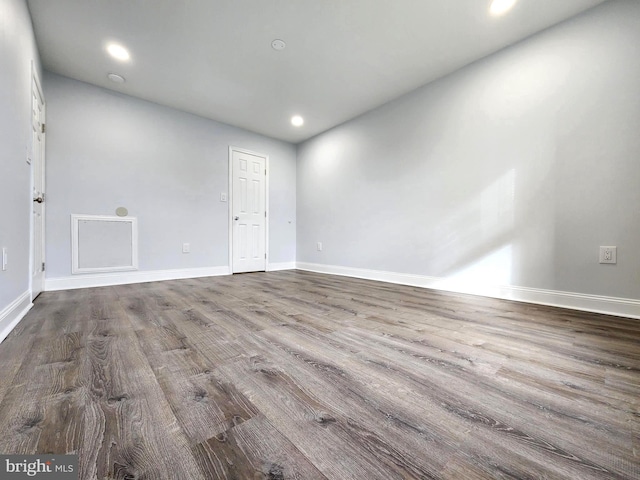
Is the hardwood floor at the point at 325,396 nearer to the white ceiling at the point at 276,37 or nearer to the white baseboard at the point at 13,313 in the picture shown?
the white baseboard at the point at 13,313

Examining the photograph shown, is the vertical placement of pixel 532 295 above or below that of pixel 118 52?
below

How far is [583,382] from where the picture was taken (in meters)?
1.06

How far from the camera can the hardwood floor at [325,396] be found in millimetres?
665

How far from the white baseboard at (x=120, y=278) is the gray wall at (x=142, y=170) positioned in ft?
0.23

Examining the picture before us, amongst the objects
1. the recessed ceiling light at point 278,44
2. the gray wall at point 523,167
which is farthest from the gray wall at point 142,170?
the gray wall at point 523,167

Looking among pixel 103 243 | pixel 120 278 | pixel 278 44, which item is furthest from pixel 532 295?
pixel 103 243

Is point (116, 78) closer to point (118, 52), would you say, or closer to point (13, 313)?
point (118, 52)

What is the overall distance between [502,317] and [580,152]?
1463 mm

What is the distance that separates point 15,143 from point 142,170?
1.62 metres

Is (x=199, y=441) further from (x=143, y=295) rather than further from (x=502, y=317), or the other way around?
(x=143, y=295)

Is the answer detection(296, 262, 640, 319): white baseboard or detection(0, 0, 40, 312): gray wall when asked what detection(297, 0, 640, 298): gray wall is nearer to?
detection(296, 262, 640, 319): white baseboard

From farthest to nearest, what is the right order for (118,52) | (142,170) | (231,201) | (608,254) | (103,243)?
1. (231,201)
2. (142,170)
3. (103,243)
4. (118,52)
5. (608,254)

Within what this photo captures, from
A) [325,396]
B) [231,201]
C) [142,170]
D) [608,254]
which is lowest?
[325,396]

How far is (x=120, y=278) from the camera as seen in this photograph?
319cm
